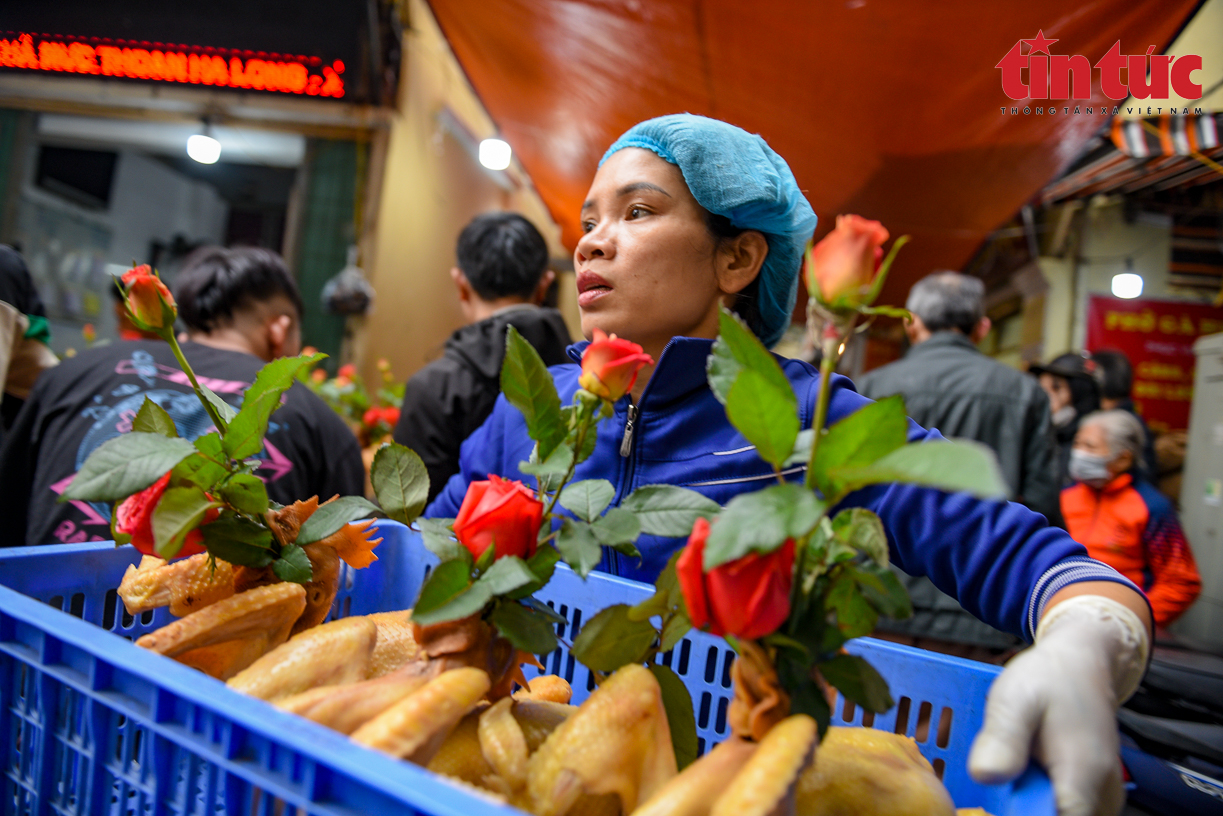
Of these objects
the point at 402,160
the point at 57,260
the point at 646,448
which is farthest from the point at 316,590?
the point at 57,260

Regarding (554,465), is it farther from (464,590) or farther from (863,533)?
(863,533)

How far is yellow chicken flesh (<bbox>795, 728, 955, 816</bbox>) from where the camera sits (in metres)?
0.59

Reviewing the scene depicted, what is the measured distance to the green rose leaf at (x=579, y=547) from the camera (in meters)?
0.57

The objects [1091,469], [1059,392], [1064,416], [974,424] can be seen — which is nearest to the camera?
Result: [974,424]

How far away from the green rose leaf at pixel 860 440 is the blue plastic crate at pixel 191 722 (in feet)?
0.90

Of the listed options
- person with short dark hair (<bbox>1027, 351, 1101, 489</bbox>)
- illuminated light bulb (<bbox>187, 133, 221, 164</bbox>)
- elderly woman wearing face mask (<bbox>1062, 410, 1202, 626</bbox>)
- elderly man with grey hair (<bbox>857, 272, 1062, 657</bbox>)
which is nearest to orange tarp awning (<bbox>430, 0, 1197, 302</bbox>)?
elderly man with grey hair (<bbox>857, 272, 1062, 657</bbox>)

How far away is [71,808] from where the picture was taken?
616mm

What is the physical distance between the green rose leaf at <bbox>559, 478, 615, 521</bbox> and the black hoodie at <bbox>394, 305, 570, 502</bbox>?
139cm

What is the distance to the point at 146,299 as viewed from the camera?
0.70 meters

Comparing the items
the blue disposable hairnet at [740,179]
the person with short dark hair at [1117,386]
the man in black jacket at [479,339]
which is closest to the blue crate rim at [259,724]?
the blue disposable hairnet at [740,179]

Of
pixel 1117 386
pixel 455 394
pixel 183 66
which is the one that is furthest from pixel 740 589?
pixel 183 66

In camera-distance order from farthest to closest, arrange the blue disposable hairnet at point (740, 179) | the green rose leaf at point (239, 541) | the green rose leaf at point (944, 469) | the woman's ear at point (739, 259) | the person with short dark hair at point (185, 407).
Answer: the person with short dark hair at point (185, 407)
the woman's ear at point (739, 259)
the blue disposable hairnet at point (740, 179)
the green rose leaf at point (239, 541)
the green rose leaf at point (944, 469)

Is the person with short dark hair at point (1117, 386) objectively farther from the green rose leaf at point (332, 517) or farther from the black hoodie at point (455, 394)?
the green rose leaf at point (332, 517)

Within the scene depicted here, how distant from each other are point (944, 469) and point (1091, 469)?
3.29m
